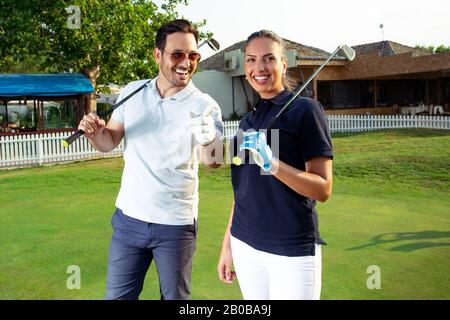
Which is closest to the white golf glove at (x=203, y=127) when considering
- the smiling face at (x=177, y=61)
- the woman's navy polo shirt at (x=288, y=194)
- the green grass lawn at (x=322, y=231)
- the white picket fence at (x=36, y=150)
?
the smiling face at (x=177, y=61)

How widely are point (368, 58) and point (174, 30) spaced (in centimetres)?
2682

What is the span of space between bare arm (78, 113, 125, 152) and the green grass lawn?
1590 millimetres

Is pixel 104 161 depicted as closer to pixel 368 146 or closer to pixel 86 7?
pixel 86 7

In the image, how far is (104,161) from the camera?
56.5ft

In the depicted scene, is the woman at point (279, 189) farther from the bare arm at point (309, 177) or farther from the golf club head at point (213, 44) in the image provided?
the golf club head at point (213, 44)

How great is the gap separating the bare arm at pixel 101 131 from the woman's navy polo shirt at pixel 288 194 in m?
0.96

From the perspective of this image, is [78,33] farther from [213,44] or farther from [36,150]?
[213,44]

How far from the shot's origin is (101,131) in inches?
121

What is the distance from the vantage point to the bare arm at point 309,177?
229 cm

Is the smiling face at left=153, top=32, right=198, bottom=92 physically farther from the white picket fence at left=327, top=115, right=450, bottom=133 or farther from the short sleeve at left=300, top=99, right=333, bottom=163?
the white picket fence at left=327, top=115, right=450, bottom=133

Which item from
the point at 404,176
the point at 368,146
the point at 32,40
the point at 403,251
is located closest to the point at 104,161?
the point at 32,40

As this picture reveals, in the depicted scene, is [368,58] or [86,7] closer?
[86,7]

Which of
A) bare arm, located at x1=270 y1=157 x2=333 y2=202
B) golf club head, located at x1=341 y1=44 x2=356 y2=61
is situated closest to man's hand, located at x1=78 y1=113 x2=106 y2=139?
bare arm, located at x1=270 y1=157 x2=333 y2=202

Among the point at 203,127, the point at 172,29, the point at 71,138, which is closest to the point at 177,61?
the point at 172,29
